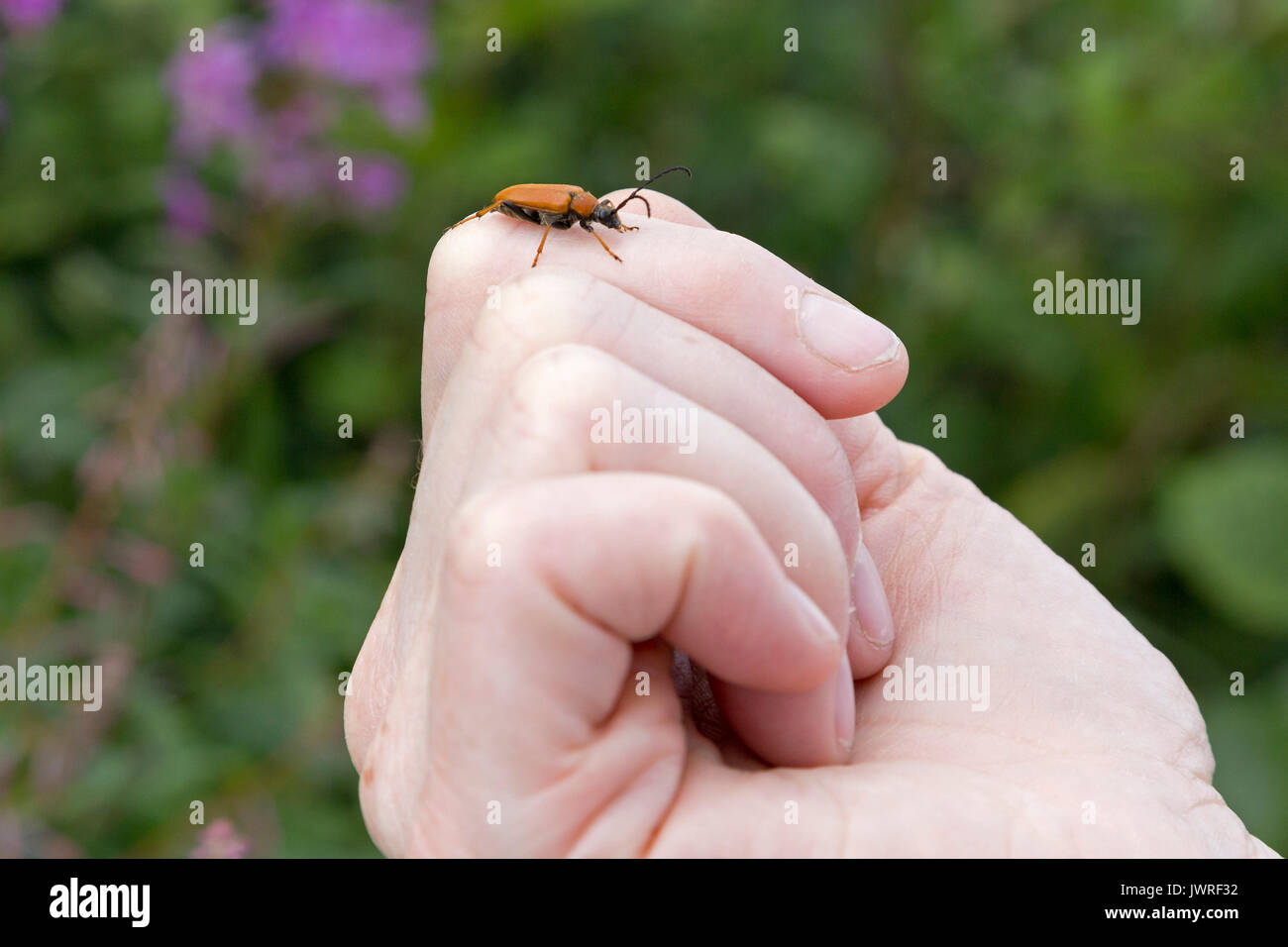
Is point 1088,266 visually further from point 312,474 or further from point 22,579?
point 22,579

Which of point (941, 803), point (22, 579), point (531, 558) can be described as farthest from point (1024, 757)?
point (22, 579)

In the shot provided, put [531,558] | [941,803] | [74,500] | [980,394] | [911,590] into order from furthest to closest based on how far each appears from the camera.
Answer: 1. [980,394]
2. [74,500]
3. [911,590]
4. [941,803]
5. [531,558]

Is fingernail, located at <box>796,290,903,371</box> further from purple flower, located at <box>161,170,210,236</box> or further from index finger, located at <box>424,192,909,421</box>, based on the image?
purple flower, located at <box>161,170,210,236</box>

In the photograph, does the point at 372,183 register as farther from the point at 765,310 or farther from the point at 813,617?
the point at 813,617

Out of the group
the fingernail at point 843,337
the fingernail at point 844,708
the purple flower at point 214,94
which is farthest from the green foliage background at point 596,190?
the fingernail at point 843,337

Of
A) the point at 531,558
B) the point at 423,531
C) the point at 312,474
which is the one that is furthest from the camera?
the point at 312,474

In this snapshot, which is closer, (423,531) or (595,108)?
(423,531)
